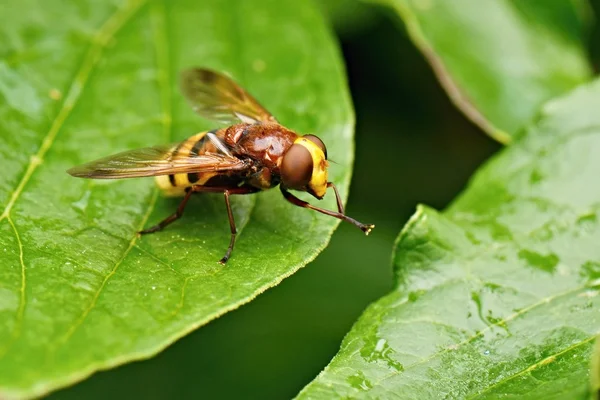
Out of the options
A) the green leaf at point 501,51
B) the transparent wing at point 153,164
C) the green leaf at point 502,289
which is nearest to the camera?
the green leaf at point 502,289

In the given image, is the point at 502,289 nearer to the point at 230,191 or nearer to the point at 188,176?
the point at 230,191

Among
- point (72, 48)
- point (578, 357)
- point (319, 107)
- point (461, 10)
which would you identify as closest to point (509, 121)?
point (461, 10)

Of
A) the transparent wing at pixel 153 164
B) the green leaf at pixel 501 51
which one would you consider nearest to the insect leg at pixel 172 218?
the transparent wing at pixel 153 164

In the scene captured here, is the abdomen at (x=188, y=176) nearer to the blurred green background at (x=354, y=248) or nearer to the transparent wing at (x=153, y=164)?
the transparent wing at (x=153, y=164)

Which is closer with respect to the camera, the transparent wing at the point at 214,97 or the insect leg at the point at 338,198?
the insect leg at the point at 338,198

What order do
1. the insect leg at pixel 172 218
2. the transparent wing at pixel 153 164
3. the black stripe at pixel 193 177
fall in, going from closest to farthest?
1. the transparent wing at pixel 153 164
2. the insect leg at pixel 172 218
3. the black stripe at pixel 193 177

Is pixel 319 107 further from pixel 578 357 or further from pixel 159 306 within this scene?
pixel 578 357

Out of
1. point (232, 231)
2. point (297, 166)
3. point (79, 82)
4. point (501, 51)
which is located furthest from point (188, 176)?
point (501, 51)
